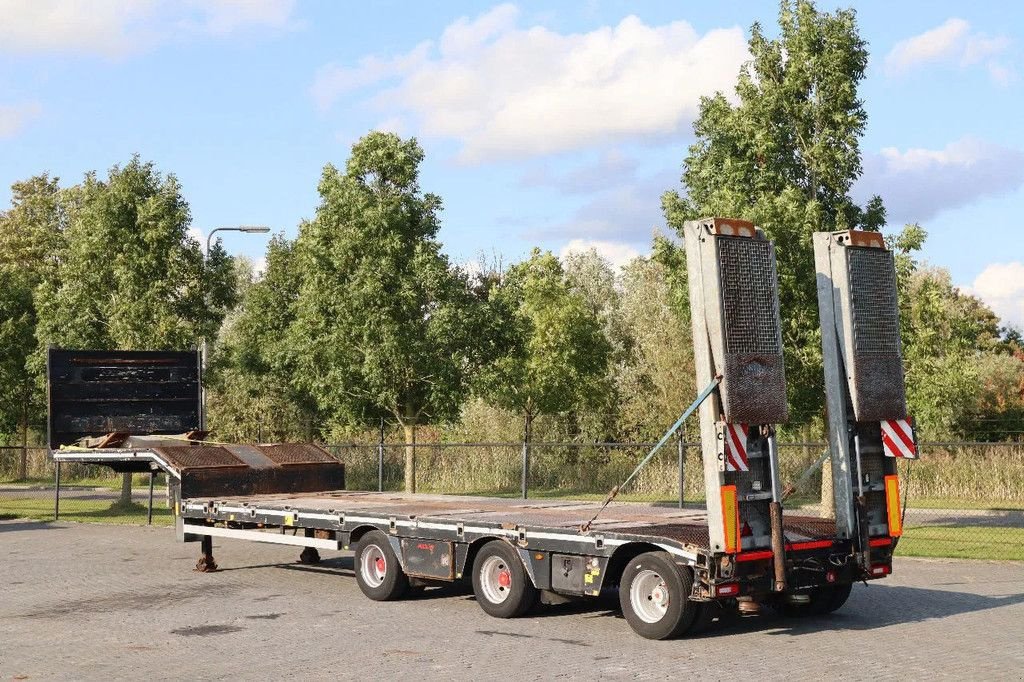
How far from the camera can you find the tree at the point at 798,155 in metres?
20.2

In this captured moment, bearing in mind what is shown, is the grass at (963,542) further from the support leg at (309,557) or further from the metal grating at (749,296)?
the support leg at (309,557)

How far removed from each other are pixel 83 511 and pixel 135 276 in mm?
6198

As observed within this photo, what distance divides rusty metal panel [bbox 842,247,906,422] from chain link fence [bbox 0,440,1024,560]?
876 cm

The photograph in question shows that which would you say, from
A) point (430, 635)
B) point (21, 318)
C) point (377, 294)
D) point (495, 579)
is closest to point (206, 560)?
point (495, 579)

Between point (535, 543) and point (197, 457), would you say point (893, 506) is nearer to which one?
point (535, 543)

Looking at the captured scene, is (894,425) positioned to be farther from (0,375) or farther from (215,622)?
(0,375)

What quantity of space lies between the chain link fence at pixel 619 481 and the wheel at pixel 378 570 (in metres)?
10.3

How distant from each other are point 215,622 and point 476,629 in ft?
9.34

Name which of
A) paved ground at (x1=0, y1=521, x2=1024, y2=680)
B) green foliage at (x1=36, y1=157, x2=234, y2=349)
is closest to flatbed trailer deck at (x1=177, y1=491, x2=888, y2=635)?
paved ground at (x1=0, y1=521, x2=1024, y2=680)

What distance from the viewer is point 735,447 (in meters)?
11.0

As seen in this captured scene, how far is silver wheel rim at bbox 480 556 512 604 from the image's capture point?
1252 cm

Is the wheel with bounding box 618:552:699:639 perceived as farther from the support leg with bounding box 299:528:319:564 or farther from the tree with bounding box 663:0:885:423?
the tree with bounding box 663:0:885:423

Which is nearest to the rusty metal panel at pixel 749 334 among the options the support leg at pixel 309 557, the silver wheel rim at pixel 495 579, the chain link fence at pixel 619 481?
the silver wheel rim at pixel 495 579

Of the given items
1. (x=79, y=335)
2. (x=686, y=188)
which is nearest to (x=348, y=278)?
(x=79, y=335)
